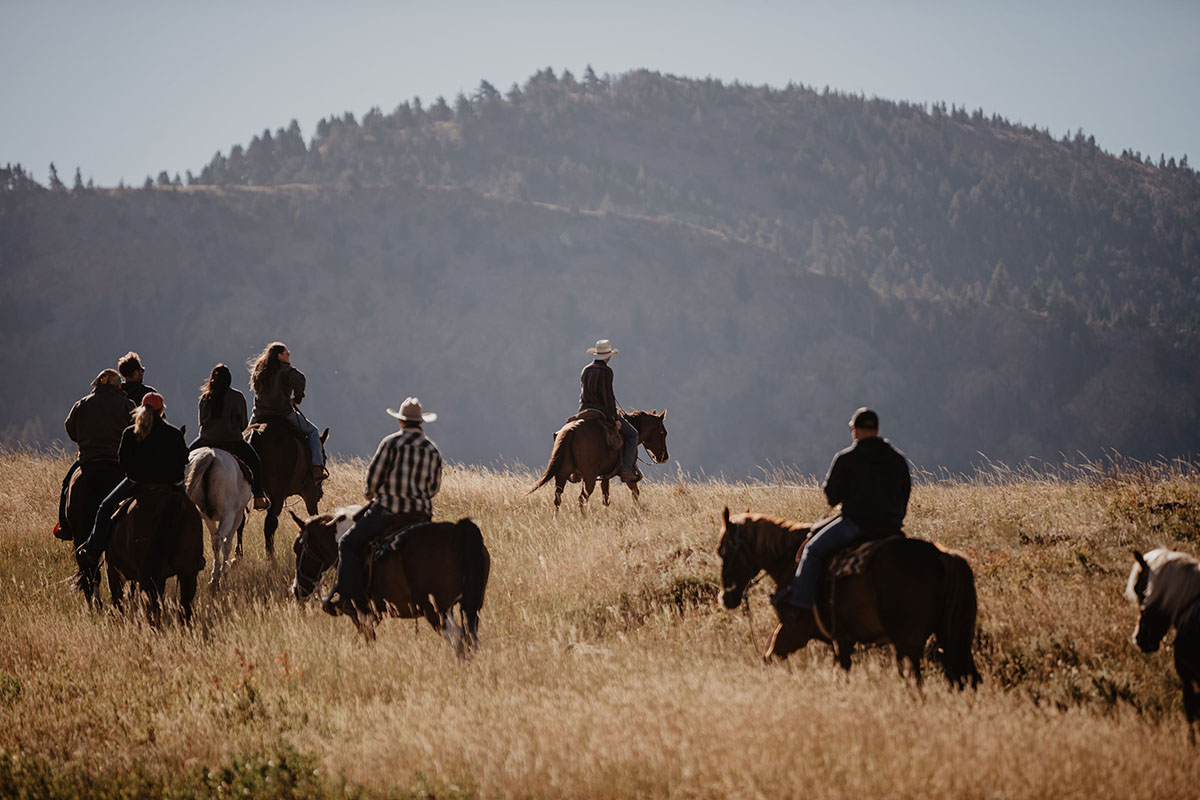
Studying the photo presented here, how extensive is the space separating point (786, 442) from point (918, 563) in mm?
180079

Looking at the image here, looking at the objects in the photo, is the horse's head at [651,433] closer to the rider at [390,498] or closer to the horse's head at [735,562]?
the rider at [390,498]

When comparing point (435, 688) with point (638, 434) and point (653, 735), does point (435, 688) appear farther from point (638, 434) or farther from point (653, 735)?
point (638, 434)

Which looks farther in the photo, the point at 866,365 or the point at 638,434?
the point at 866,365

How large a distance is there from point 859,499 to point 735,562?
1294 millimetres

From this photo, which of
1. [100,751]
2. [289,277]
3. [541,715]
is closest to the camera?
[541,715]

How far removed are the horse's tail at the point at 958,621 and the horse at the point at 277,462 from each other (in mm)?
9320

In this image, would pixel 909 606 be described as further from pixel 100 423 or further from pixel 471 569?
pixel 100 423

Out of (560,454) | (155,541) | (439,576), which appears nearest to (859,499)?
(439,576)

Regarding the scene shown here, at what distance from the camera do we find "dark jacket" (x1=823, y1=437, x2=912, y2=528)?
23.6 ft

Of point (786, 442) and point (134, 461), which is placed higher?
point (134, 461)

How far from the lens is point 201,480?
1195 cm

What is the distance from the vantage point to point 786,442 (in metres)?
184

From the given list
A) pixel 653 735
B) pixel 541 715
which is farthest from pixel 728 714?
pixel 541 715

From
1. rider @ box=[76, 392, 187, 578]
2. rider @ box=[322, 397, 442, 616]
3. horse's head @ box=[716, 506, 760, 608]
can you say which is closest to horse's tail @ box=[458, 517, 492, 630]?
rider @ box=[322, 397, 442, 616]
